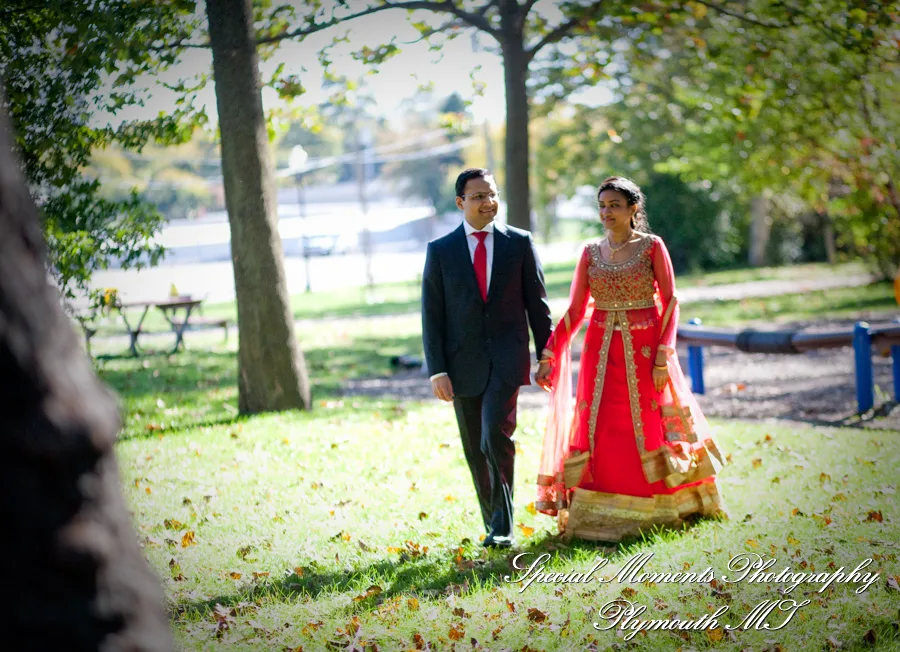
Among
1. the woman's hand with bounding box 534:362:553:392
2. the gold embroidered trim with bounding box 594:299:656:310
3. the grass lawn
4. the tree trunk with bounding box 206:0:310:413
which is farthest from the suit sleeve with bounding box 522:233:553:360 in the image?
the tree trunk with bounding box 206:0:310:413

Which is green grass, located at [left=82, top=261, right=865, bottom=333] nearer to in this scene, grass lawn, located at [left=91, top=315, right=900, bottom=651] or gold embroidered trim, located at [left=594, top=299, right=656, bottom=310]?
grass lawn, located at [left=91, top=315, right=900, bottom=651]

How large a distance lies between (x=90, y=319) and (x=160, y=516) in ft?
10.7

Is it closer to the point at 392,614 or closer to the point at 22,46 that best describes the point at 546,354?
the point at 392,614

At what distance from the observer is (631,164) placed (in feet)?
111

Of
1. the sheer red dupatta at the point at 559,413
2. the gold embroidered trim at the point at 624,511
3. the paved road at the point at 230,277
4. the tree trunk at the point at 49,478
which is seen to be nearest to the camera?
the tree trunk at the point at 49,478

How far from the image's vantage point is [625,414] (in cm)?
595

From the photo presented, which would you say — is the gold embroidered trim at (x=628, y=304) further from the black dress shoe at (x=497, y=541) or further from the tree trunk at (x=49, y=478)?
the tree trunk at (x=49, y=478)

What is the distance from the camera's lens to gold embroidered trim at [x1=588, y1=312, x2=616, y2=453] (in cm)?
598

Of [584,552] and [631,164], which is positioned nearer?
[584,552]

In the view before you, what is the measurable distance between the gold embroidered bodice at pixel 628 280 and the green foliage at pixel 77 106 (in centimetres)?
508

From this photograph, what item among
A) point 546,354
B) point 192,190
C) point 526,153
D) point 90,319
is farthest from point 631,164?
point 192,190

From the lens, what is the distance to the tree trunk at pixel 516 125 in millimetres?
12508

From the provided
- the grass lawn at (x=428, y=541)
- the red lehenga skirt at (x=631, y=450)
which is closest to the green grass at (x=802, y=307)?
the grass lawn at (x=428, y=541)

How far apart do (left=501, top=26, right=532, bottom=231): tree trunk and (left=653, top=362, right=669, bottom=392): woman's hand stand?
6757mm
